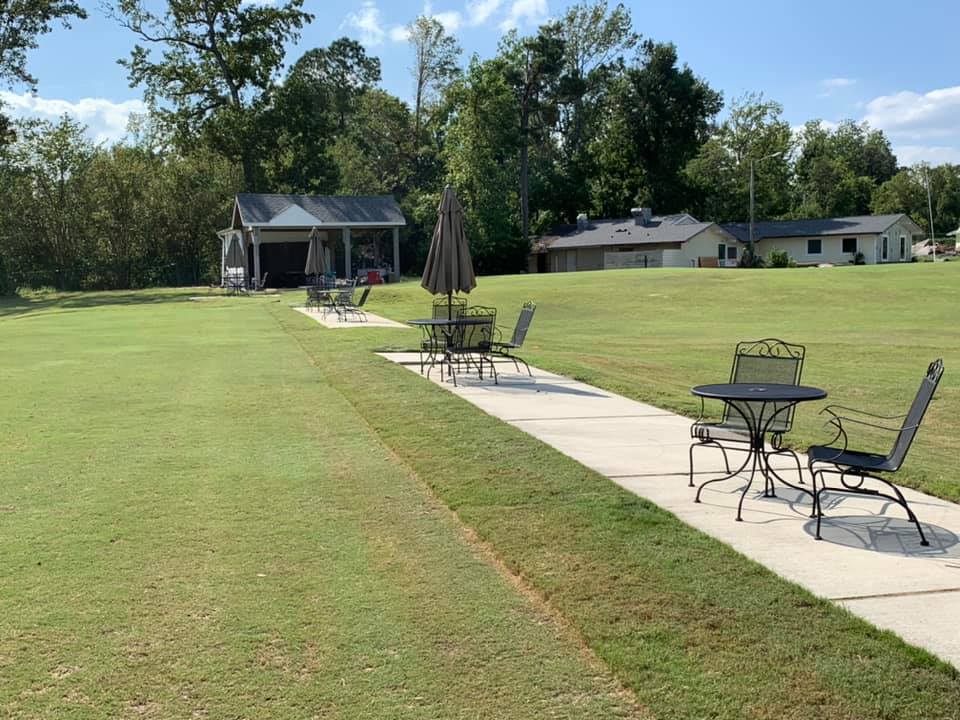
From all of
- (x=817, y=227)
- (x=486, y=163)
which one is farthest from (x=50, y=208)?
(x=817, y=227)

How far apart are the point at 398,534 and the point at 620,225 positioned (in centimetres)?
6016

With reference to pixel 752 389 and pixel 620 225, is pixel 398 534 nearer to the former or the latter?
pixel 752 389

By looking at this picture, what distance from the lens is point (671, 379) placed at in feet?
41.9

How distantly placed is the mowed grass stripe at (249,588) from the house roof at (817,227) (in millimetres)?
60726

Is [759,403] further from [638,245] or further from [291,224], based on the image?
[638,245]

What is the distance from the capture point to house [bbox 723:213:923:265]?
6253cm

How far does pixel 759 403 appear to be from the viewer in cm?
613

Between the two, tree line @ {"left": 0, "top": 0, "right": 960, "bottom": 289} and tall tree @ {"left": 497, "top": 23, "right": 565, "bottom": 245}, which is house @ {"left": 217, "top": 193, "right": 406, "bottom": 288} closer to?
Result: tree line @ {"left": 0, "top": 0, "right": 960, "bottom": 289}

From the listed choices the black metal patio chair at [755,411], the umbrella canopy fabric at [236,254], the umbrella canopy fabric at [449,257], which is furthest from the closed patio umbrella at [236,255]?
the black metal patio chair at [755,411]

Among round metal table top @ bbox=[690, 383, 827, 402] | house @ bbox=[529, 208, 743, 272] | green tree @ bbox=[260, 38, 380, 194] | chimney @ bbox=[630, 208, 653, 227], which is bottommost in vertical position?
round metal table top @ bbox=[690, 383, 827, 402]

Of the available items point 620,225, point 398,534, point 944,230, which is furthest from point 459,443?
point 944,230

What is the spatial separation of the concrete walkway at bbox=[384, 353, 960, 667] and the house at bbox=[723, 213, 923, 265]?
59.2 m

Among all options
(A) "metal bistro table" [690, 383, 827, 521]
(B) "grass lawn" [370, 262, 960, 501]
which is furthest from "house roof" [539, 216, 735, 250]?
(A) "metal bistro table" [690, 383, 827, 521]

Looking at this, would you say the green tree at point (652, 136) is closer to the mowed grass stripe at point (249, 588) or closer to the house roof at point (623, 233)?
the house roof at point (623, 233)
